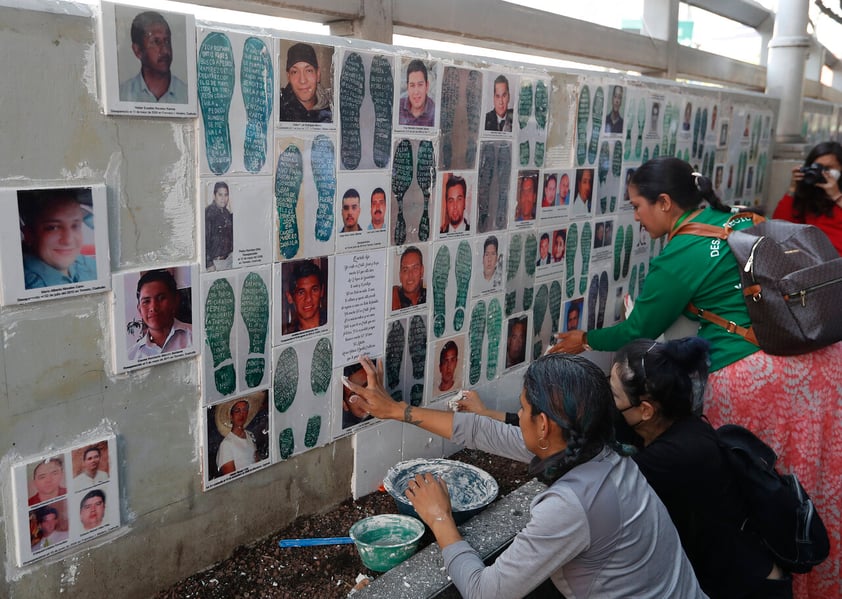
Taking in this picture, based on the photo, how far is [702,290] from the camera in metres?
3.00

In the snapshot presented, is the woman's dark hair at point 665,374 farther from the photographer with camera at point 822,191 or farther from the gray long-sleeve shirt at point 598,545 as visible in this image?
the photographer with camera at point 822,191

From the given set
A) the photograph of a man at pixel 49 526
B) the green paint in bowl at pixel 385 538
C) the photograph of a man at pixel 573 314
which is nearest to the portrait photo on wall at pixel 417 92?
the green paint in bowl at pixel 385 538

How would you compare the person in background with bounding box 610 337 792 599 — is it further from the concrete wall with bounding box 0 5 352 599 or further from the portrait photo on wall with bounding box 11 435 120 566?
the portrait photo on wall with bounding box 11 435 120 566

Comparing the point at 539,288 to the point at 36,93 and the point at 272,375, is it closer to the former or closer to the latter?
the point at 272,375

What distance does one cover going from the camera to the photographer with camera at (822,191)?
443 centimetres

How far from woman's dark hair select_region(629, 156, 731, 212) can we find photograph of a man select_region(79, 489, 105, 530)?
2.25 metres

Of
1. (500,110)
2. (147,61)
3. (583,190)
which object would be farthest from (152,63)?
(583,190)

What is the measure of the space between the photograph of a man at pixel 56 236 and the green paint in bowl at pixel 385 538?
1.29m

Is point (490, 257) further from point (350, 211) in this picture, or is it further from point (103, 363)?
point (103, 363)

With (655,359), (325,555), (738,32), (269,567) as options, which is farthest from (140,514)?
(738,32)

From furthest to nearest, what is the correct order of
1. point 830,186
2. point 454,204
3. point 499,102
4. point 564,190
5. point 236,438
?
point 830,186 → point 564,190 → point 499,102 → point 454,204 → point 236,438

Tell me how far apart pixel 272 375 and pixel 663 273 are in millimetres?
1547

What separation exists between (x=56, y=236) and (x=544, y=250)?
99.5 inches

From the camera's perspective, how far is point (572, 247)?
4195mm
